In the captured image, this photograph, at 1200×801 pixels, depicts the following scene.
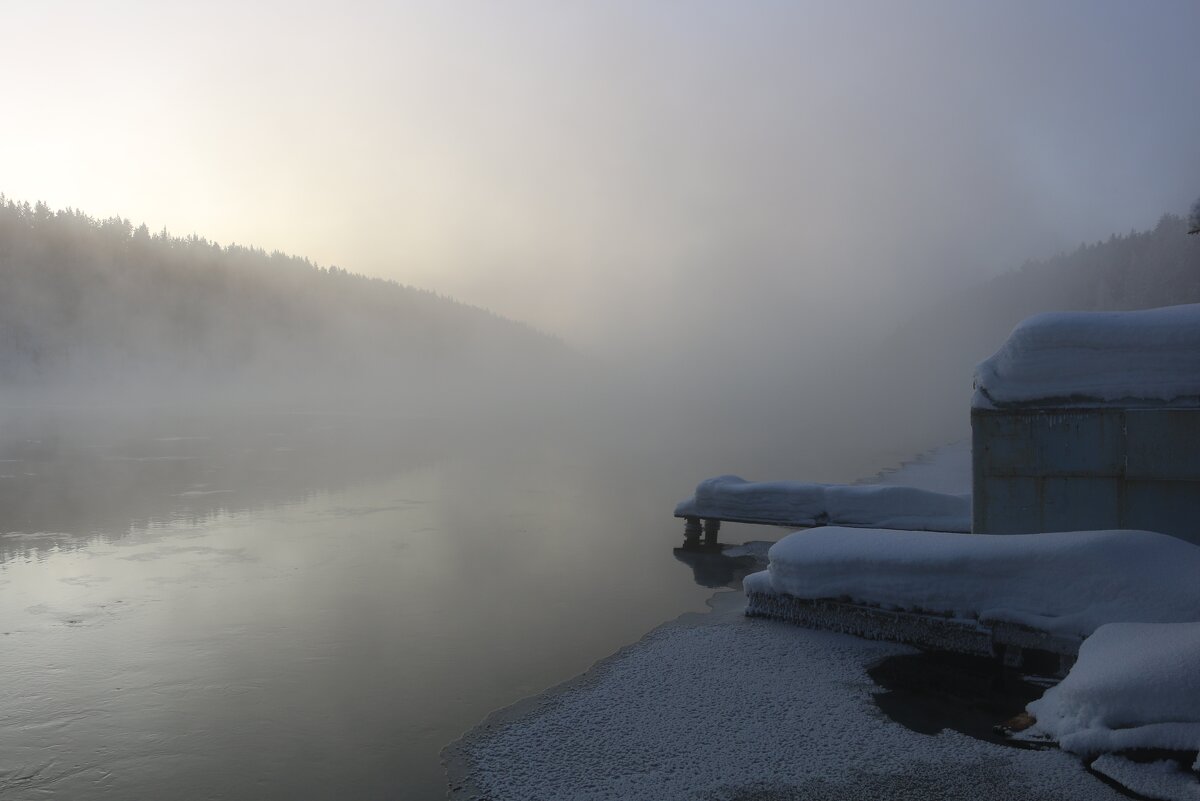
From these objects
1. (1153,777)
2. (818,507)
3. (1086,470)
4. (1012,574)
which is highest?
(1086,470)

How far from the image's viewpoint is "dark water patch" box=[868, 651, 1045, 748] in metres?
7.09

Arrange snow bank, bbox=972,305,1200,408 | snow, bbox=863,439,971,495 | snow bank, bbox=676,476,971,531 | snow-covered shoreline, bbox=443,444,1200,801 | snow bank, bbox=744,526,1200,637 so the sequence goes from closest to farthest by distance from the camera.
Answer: snow-covered shoreline, bbox=443,444,1200,801 < snow bank, bbox=744,526,1200,637 < snow bank, bbox=972,305,1200,408 < snow bank, bbox=676,476,971,531 < snow, bbox=863,439,971,495

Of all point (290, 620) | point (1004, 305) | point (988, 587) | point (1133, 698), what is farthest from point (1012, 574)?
point (1004, 305)

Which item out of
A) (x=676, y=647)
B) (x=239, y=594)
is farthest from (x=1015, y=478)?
(x=239, y=594)

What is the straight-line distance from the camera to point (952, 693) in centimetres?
783

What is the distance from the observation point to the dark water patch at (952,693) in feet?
23.3

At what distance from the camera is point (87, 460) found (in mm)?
32875

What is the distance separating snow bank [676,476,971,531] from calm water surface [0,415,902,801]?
1684 mm

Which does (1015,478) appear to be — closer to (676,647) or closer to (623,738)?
(676,647)

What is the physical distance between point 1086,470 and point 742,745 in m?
5.80

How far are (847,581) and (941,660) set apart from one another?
132cm

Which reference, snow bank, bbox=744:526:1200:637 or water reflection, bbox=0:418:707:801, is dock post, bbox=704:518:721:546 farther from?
snow bank, bbox=744:526:1200:637

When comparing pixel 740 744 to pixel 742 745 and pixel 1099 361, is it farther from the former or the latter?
pixel 1099 361

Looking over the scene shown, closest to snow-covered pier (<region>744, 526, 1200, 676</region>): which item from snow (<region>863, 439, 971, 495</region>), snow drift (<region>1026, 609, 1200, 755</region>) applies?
snow drift (<region>1026, 609, 1200, 755</region>)
